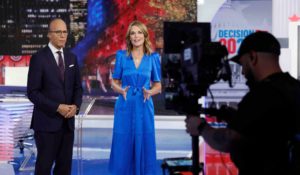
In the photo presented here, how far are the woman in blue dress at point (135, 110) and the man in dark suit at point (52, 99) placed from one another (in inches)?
23.7

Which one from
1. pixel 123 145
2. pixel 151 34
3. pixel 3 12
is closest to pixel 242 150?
pixel 123 145

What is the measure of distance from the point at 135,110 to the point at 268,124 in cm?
239

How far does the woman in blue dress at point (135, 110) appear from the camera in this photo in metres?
4.09

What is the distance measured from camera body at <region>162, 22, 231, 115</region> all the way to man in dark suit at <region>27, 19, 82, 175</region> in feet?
4.23

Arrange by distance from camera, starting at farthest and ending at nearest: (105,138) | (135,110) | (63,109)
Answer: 1. (105,138)
2. (135,110)
3. (63,109)

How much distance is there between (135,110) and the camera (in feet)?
13.5

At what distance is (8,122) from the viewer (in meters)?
4.36

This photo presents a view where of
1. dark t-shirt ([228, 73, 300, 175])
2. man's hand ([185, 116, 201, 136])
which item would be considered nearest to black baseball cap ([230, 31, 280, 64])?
dark t-shirt ([228, 73, 300, 175])

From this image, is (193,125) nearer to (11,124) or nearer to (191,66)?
(191,66)

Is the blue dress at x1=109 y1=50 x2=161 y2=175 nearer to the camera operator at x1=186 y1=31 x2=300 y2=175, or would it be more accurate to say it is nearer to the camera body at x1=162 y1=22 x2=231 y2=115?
the camera body at x1=162 y1=22 x2=231 y2=115

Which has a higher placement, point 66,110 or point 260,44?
point 260,44

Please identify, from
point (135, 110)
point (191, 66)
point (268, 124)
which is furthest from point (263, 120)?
point (135, 110)

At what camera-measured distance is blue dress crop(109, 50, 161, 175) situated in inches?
161

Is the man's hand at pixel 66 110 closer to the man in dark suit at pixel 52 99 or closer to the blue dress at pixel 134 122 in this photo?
the man in dark suit at pixel 52 99
